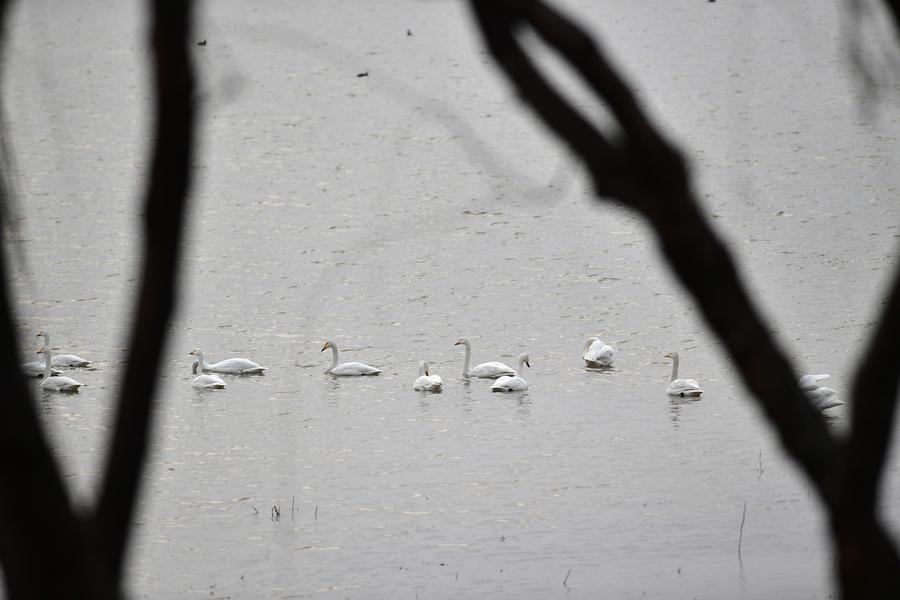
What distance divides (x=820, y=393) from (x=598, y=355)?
3665 mm

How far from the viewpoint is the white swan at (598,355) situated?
18344 millimetres

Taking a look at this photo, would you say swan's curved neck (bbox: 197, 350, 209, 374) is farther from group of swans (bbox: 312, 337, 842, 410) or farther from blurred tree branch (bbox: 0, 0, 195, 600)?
blurred tree branch (bbox: 0, 0, 195, 600)

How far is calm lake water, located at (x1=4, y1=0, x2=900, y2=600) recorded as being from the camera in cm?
981

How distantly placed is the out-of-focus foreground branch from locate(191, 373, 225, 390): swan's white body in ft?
49.9

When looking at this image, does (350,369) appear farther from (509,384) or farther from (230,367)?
(509,384)

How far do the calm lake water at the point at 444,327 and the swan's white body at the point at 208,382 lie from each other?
172 mm

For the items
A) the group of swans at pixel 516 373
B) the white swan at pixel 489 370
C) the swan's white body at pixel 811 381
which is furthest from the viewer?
the white swan at pixel 489 370

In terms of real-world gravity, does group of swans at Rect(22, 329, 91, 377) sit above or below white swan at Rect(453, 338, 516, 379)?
below

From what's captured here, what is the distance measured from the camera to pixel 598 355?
1833 cm

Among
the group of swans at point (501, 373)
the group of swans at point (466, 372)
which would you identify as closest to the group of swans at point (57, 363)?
the group of swans at point (466, 372)

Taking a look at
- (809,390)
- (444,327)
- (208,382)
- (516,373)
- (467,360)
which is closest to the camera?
(809,390)

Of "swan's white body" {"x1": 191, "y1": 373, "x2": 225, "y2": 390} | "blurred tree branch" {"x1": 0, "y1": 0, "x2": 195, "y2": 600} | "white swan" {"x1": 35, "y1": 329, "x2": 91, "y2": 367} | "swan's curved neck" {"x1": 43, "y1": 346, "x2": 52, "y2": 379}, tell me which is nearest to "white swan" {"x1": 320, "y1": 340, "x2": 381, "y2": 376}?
"swan's white body" {"x1": 191, "y1": 373, "x2": 225, "y2": 390}

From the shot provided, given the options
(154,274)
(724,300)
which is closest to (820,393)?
(724,300)

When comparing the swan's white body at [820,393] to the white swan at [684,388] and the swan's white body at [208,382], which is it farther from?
the swan's white body at [208,382]
